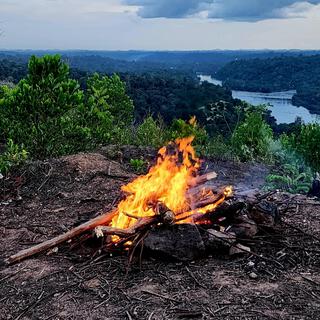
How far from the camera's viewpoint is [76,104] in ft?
32.4

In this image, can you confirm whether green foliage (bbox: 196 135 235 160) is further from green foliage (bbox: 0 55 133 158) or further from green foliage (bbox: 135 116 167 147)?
green foliage (bbox: 0 55 133 158)

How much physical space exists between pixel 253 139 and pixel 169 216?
27.1ft

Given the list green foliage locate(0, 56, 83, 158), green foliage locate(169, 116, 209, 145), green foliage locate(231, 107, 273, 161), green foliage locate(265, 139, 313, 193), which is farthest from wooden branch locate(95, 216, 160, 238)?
green foliage locate(169, 116, 209, 145)

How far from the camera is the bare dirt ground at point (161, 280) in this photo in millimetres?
3748

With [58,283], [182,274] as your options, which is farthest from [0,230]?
[182,274]

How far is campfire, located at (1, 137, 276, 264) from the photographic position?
4703 mm

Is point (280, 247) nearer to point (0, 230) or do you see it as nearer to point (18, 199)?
point (0, 230)

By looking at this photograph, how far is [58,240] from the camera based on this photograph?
5.02 metres

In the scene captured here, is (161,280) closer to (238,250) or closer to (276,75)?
A: (238,250)

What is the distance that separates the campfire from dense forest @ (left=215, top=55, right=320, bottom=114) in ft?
243

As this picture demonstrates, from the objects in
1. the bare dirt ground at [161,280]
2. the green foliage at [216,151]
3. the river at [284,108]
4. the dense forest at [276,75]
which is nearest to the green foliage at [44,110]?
the green foliage at [216,151]

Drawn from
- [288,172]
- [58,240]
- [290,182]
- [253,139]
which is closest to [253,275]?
[58,240]

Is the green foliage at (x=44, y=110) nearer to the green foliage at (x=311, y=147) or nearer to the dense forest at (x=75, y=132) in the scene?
the dense forest at (x=75, y=132)

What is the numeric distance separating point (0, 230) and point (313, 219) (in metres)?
4.39
